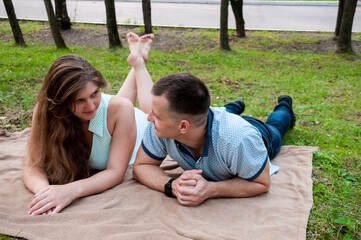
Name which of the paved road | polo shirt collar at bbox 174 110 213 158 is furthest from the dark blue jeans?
the paved road

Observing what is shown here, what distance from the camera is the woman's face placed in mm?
2623

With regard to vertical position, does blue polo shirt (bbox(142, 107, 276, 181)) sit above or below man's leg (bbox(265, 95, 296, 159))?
above

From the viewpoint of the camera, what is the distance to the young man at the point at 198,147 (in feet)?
7.91

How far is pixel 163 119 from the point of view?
2457 millimetres

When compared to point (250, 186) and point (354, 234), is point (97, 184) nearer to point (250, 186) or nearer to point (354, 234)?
point (250, 186)

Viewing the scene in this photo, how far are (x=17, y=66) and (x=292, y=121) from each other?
17.5 ft

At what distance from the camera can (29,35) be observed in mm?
10445

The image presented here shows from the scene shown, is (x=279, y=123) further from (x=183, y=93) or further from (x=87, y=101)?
(x=87, y=101)

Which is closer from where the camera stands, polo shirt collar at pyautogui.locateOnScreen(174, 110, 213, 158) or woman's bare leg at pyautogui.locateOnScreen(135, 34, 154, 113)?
polo shirt collar at pyautogui.locateOnScreen(174, 110, 213, 158)

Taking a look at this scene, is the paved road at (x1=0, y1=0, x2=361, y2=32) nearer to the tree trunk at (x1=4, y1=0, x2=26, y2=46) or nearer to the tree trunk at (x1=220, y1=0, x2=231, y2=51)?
the tree trunk at (x1=4, y1=0, x2=26, y2=46)

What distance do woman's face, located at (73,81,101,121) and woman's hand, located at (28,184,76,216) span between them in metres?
0.59

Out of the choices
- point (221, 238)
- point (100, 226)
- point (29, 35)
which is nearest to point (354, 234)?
point (221, 238)

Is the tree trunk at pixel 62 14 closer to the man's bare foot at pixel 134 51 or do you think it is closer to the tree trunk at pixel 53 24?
the tree trunk at pixel 53 24

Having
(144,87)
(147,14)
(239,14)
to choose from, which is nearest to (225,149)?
(144,87)
